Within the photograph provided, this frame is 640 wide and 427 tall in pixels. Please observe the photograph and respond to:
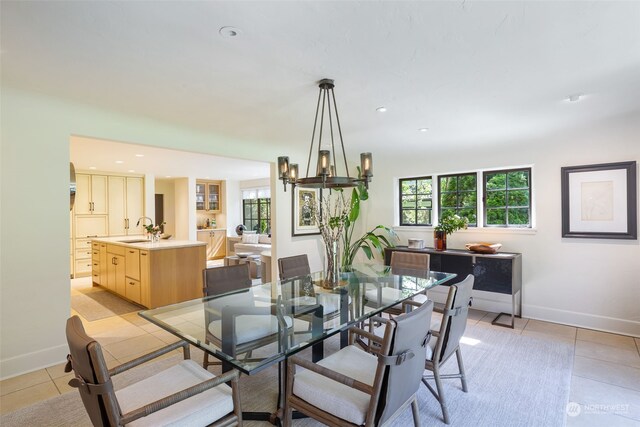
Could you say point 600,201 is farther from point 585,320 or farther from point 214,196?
point 214,196

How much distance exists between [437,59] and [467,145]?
2.67 m

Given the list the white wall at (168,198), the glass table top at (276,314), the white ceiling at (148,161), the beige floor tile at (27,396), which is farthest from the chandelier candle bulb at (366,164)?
the white wall at (168,198)

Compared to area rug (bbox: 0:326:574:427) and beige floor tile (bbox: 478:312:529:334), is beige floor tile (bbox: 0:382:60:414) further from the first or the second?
beige floor tile (bbox: 478:312:529:334)

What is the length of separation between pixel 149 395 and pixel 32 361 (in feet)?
6.77

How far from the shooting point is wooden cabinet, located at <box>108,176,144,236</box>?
24.0 ft

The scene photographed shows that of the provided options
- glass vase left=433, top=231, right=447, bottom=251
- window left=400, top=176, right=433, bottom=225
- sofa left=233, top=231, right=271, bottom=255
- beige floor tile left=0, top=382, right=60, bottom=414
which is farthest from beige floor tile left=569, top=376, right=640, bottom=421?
sofa left=233, top=231, right=271, bottom=255

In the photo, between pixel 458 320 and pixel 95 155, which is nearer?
pixel 458 320

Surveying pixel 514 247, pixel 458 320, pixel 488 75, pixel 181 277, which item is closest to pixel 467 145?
pixel 514 247

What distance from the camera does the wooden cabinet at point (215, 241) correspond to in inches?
368

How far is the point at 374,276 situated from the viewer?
135 inches

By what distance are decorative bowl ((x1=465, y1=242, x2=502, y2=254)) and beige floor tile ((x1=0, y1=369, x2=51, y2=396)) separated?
15.1ft

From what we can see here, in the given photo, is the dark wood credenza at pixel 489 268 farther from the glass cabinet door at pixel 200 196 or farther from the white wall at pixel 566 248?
the glass cabinet door at pixel 200 196

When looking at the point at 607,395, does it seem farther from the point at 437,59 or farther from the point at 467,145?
the point at 467,145

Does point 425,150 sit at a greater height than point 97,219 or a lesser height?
greater
